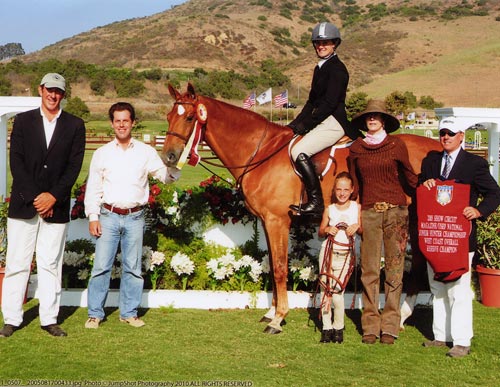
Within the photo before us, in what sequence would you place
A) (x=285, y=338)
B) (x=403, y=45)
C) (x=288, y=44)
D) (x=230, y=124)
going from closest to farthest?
(x=285, y=338) < (x=230, y=124) < (x=403, y=45) < (x=288, y=44)

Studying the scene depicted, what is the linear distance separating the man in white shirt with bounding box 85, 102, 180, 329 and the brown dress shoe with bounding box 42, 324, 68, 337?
322 mm

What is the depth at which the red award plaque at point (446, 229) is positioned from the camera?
5340mm

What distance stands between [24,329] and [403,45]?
127823 mm

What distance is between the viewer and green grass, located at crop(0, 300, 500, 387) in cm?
486

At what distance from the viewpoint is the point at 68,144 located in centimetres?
591

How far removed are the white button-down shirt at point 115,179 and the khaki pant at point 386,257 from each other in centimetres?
220

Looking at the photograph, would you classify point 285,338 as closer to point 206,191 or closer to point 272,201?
point 272,201

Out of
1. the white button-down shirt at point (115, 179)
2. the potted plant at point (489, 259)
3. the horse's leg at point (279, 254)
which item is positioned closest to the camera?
the white button-down shirt at point (115, 179)

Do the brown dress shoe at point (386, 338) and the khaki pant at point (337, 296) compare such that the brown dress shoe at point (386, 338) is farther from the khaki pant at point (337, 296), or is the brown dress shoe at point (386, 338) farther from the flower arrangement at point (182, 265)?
the flower arrangement at point (182, 265)

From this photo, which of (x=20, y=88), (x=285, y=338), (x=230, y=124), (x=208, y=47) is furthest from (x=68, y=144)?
(x=208, y=47)

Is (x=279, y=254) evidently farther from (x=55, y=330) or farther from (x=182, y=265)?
(x=55, y=330)

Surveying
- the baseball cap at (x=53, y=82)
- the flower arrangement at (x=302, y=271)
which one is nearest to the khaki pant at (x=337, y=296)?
the flower arrangement at (x=302, y=271)

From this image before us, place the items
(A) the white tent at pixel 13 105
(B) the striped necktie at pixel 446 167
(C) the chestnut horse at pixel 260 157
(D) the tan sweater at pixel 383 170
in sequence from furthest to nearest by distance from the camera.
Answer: (A) the white tent at pixel 13 105 → (C) the chestnut horse at pixel 260 157 → (D) the tan sweater at pixel 383 170 → (B) the striped necktie at pixel 446 167

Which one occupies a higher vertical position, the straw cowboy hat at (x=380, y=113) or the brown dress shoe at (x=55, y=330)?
the straw cowboy hat at (x=380, y=113)
